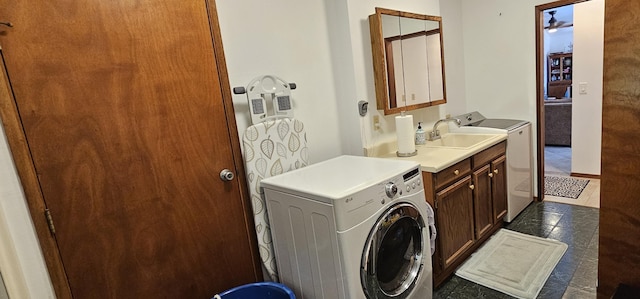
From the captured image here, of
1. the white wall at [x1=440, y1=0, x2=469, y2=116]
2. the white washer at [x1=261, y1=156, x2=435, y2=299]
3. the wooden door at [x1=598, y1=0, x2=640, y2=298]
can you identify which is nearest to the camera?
the wooden door at [x1=598, y1=0, x2=640, y2=298]

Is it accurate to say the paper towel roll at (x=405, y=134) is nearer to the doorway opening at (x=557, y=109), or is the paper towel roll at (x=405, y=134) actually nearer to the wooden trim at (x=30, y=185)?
the doorway opening at (x=557, y=109)

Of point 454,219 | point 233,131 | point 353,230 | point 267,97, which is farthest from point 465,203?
point 233,131

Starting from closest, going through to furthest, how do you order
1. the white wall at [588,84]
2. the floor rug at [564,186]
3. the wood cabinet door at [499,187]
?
the wood cabinet door at [499,187] → the floor rug at [564,186] → the white wall at [588,84]

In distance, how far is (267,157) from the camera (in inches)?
71.1

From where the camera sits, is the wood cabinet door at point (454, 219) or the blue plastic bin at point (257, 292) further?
Answer: the wood cabinet door at point (454, 219)

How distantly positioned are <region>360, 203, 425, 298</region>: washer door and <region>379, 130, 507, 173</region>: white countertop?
43cm

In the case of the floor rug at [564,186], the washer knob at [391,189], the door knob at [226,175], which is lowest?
the floor rug at [564,186]

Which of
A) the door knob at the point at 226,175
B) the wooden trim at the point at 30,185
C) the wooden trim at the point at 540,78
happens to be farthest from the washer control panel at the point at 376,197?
the wooden trim at the point at 540,78

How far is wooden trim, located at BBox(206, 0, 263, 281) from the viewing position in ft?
5.45

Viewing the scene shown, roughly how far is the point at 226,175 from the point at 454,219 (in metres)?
1.48

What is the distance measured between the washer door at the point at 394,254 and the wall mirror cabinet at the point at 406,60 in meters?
0.98

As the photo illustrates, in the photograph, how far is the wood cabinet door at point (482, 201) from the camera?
2379mm

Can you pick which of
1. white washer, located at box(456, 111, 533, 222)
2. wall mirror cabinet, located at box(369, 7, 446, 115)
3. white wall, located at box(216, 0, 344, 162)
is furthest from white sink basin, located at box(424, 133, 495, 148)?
white wall, located at box(216, 0, 344, 162)

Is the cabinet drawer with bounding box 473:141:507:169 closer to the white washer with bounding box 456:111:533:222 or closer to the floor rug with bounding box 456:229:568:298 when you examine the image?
the white washer with bounding box 456:111:533:222
